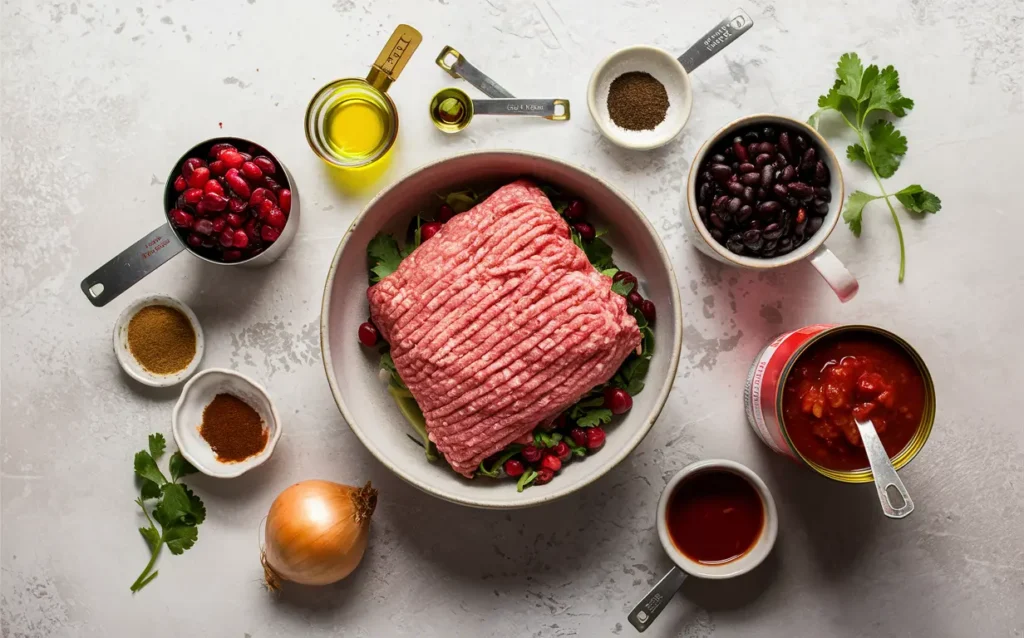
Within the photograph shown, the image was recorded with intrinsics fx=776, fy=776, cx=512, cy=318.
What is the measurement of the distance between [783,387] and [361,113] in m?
1.60

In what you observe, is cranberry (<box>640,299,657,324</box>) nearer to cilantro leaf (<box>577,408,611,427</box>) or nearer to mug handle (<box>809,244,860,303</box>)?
cilantro leaf (<box>577,408,611,427</box>)

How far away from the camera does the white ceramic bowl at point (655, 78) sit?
8.29 ft

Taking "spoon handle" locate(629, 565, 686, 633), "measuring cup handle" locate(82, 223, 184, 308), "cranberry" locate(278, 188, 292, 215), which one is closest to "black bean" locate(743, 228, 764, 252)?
"spoon handle" locate(629, 565, 686, 633)

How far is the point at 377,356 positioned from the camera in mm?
2543

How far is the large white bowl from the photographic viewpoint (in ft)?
7.48

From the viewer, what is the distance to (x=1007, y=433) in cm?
264

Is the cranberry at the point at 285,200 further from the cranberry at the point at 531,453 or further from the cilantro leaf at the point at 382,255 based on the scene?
the cranberry at the point at 531,453

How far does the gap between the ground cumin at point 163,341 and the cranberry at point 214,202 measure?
1.44 feet

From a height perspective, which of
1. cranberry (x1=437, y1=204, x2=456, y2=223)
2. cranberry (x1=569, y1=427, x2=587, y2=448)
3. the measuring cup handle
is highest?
the measuring cup handle

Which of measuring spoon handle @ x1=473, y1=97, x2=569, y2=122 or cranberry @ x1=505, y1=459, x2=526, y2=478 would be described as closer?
cranberry @ x1=505, y1=459, x2=526, y2=478

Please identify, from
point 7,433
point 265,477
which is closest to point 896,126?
point 265,477

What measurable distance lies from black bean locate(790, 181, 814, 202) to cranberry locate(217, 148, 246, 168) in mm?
1686

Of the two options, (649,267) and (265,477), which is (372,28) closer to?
(649,267)

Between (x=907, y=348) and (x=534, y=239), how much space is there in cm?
111
